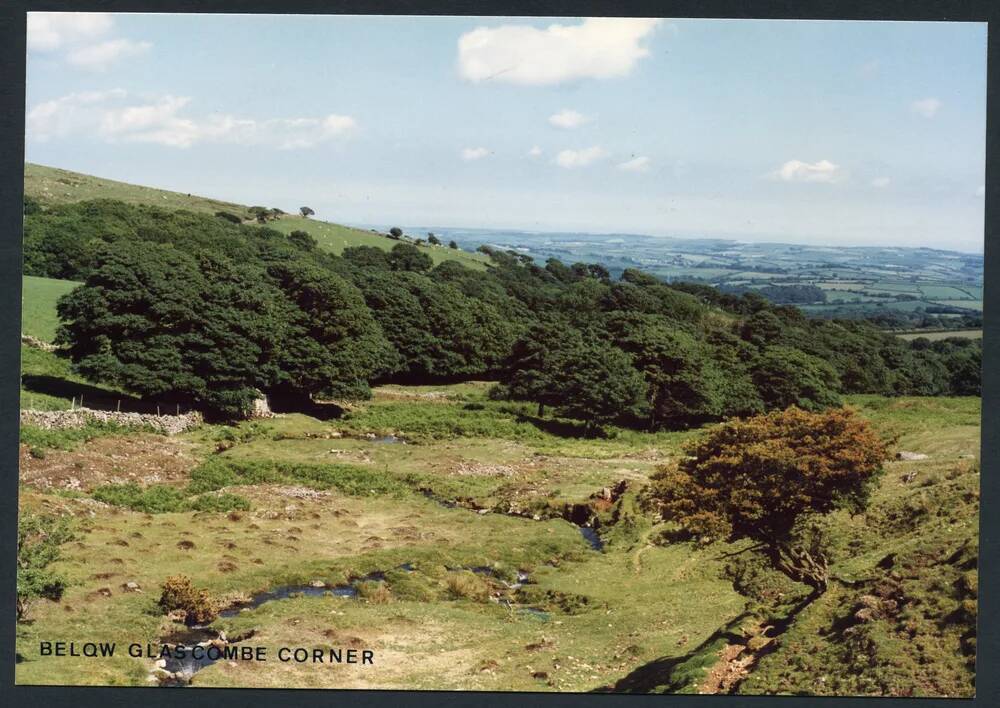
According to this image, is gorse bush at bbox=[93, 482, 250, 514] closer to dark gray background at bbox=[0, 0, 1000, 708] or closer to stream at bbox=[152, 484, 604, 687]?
dark gray background at bbox=[0, 0, 1000, 708]

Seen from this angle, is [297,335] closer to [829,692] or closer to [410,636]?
[410,636]

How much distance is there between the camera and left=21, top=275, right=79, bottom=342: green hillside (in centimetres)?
1354

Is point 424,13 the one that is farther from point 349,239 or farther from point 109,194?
point 109,194

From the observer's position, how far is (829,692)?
1217cm

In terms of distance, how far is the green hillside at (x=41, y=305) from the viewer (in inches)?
533

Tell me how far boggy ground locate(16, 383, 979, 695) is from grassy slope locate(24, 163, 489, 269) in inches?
102

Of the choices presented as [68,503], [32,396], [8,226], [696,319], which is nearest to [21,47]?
[8,226]

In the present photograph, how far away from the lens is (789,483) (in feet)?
42.5

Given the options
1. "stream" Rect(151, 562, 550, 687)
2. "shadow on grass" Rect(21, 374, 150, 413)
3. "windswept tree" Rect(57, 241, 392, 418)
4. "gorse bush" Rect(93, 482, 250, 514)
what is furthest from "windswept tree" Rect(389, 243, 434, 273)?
"stream" Rect(151, 562, 550, 687)

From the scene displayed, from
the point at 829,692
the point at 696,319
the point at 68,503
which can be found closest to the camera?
the point at 829,692

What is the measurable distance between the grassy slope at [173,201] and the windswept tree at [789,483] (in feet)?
17.5

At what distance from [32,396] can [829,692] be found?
40.4 ft

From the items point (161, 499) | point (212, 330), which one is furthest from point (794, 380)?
point (161, 499)

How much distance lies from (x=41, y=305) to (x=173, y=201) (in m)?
2.60
